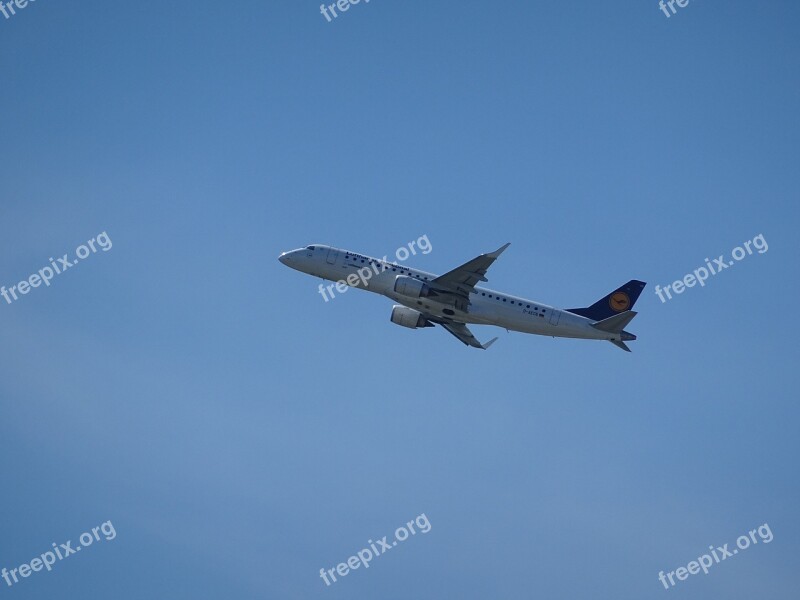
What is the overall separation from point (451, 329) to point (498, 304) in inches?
258

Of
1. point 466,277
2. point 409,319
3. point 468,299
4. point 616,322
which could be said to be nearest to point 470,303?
point 468,299

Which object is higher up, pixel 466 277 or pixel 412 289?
pixel 412 289

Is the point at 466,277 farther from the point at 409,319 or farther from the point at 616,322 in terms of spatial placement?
the point at 616,322

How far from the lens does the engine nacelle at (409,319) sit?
253 feet

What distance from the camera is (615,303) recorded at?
74.5 meters

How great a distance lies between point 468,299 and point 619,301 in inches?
506

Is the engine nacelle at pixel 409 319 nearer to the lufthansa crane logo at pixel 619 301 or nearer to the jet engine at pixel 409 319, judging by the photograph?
the jet engine at pixel 409 319

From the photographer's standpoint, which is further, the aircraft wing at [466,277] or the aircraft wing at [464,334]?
the aircraft wing at [464,334]

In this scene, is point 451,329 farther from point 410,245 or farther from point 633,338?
point 633,338

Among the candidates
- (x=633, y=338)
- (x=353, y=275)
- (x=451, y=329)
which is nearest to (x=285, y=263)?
(x=353, y=275)

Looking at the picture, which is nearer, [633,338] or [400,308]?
[633,338]

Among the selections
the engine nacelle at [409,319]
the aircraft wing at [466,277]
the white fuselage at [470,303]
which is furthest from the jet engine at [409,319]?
the aircraft wing at [466,277]

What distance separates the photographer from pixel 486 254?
68.4 metres

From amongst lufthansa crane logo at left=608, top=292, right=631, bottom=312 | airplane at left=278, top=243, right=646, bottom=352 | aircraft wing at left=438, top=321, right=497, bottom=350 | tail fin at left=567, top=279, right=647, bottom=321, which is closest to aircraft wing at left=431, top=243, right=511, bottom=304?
airplane at left=278, top=243, right=646, bottom=352
